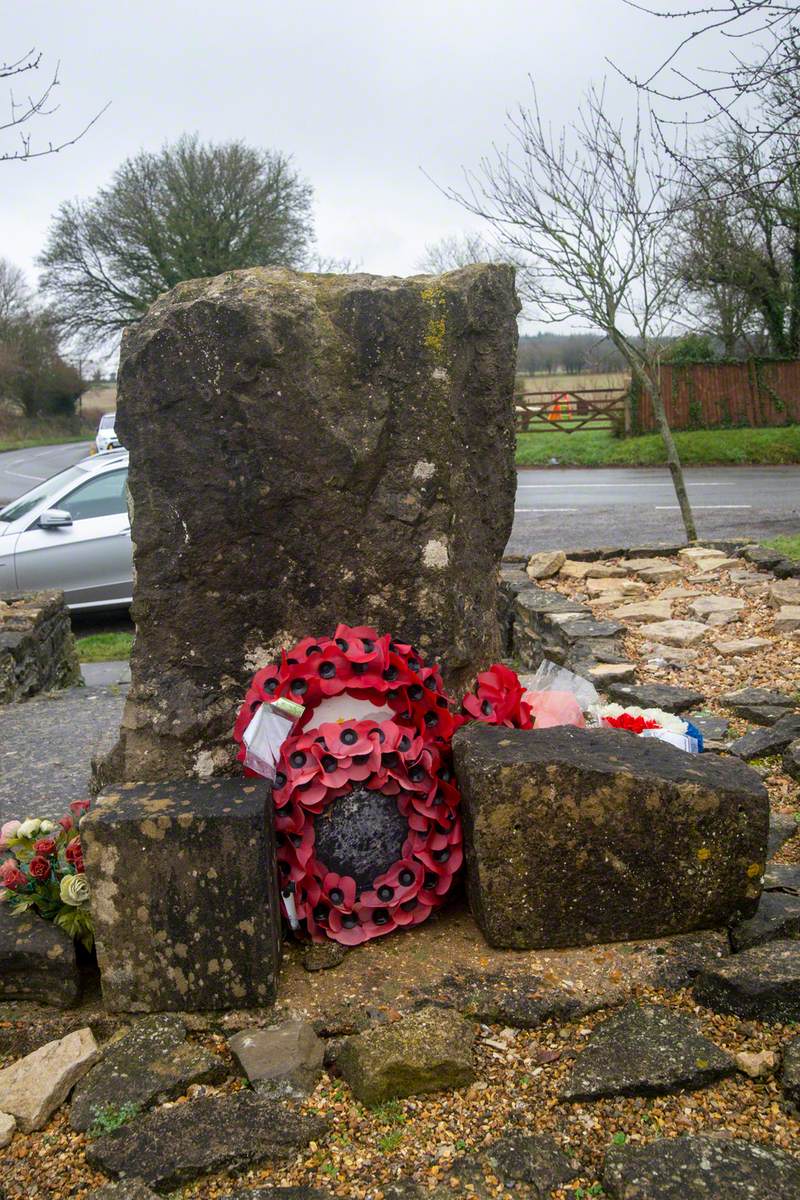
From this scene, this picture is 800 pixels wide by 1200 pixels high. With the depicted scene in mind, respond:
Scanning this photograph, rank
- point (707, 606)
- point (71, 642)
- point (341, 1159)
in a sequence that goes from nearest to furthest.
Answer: point (341, 1159), point (707, 606), point (71, 642)

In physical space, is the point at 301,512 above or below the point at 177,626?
above

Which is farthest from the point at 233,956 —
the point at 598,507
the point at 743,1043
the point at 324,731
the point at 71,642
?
the point at 598,507

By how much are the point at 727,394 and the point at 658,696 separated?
818 inches

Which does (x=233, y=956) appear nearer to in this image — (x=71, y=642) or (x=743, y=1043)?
(x=743, y=1043)

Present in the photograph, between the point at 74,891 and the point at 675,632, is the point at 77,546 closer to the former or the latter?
the point at 675,632

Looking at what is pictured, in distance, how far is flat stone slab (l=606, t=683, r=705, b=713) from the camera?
5520 millimetres

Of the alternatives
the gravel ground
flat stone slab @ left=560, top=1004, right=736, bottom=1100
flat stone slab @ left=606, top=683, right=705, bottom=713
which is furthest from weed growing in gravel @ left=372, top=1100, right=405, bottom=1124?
flat stone slab @ left=606, top=683, right=705, bottom=713

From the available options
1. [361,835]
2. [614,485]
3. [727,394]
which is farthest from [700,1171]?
[727,394]

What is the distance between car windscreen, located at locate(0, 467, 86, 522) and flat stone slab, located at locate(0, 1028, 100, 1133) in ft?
26.7

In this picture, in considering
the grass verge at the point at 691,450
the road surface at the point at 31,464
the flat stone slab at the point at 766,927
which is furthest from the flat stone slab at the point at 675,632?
the road surface at the point at 31,464

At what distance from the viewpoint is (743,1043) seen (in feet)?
8.39

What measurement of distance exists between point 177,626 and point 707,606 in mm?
5252

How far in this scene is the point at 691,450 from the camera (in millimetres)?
23125

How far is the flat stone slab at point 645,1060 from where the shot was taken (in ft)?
7.88
